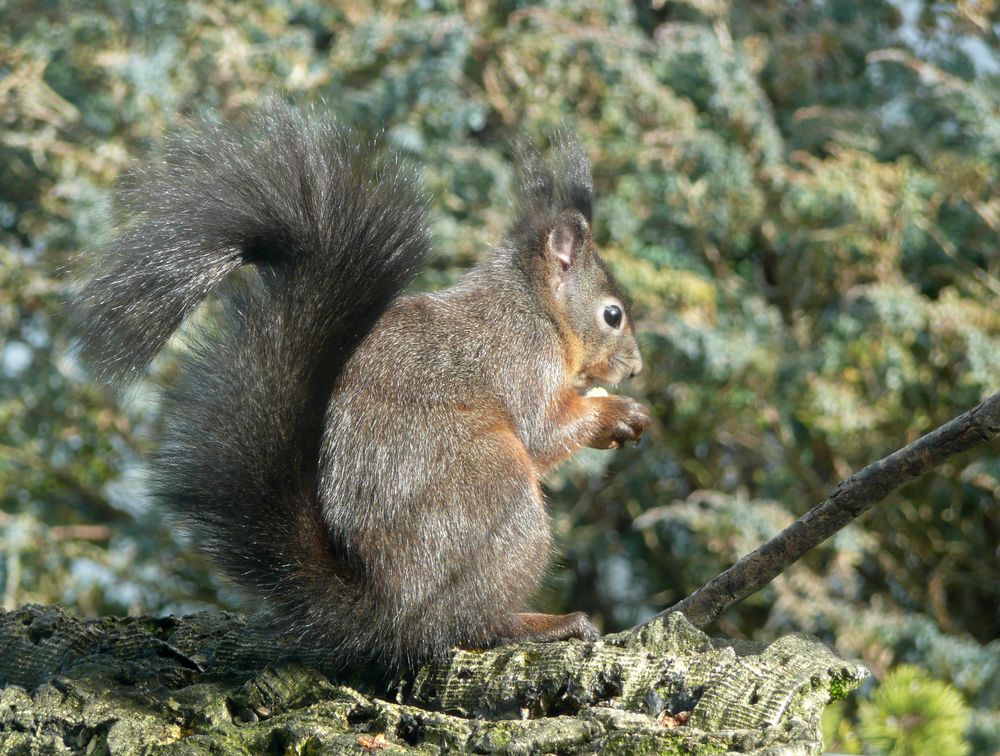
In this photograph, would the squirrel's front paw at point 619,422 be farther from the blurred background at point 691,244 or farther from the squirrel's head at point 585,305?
the blurred background at point 691,244

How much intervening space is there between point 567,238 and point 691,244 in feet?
3.93

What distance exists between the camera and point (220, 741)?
123cm

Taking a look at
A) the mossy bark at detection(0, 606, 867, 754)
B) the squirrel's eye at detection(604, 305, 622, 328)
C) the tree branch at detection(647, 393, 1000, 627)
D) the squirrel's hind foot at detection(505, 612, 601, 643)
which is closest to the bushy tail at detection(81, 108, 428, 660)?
the mossy bark at detection(0, 606, 867, 754)

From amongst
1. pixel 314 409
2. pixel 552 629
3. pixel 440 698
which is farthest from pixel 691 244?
pixel 440 698

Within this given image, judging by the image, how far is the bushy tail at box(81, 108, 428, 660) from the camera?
134 centimetres

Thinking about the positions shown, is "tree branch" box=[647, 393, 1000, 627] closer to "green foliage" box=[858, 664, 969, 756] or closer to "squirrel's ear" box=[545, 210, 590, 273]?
"green foliage" box=[858, 664, 969, 756]

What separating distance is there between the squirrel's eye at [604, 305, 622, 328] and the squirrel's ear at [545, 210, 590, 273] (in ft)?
0.32

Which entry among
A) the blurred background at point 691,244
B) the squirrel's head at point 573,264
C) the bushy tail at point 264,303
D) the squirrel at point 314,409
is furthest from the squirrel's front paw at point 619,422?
the blurred background at point 691,244

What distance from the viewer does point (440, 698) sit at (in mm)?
1325

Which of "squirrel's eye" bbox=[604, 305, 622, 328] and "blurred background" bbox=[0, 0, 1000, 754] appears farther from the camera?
"blurred background" bbox=[0, 0, 1000, 754]

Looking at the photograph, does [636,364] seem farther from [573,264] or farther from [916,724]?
[916,724]

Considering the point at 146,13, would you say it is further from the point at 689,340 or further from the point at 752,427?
the point at 752,427

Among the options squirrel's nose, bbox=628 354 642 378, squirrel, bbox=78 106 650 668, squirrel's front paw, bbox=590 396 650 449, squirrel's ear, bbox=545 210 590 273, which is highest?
squirrel, bbox=78 106 650 668

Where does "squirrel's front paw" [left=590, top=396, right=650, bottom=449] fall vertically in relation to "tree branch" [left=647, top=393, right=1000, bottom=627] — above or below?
below
